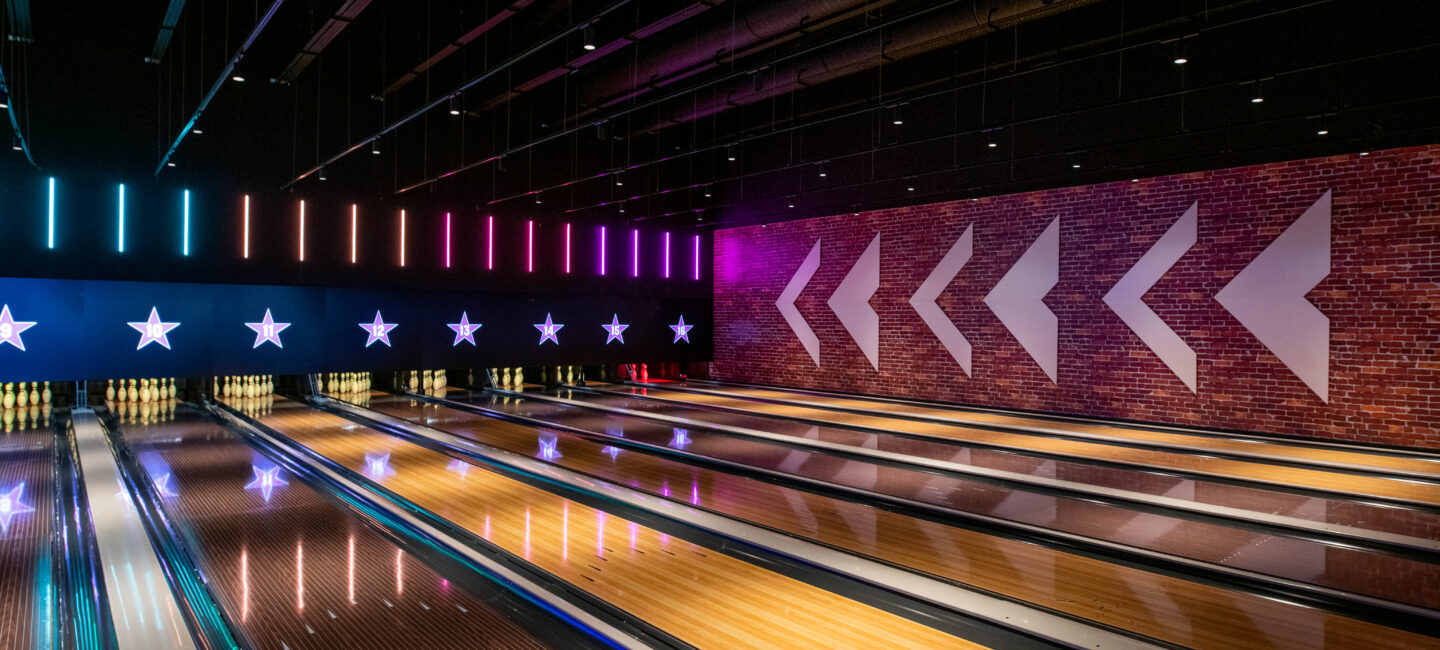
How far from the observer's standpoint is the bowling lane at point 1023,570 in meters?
2.75

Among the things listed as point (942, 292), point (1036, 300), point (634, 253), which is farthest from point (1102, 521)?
point (634, 253)

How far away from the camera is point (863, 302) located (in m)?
10.2

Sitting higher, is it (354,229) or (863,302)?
(354,229)

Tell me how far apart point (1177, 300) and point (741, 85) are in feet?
15.6

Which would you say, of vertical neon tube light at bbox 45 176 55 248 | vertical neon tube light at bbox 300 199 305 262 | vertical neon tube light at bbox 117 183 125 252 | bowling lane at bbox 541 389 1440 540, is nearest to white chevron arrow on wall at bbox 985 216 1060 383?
bowling lane at bbox 541 389 1440 540

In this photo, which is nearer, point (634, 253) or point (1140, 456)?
point (1140, 456)

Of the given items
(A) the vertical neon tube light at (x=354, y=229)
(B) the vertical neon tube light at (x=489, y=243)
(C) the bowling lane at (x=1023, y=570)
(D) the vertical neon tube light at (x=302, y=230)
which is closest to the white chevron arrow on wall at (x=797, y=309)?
(B) the vertical neon tube light at (x=489, y=243)

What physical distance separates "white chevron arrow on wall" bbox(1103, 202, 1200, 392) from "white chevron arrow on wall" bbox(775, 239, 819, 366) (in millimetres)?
3965

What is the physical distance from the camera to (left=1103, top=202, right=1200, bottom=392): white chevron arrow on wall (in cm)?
743

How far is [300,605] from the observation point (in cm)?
292

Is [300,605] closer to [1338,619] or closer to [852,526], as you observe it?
[852,526]

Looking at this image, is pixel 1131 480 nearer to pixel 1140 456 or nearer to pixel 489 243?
pixel 1140 456

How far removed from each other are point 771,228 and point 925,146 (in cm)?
347

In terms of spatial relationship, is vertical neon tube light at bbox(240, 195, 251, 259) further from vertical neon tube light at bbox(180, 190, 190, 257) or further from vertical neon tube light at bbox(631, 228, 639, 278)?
vertical neon tube light at bbox(631, 228, 639, 278)
